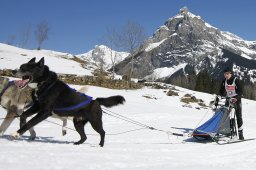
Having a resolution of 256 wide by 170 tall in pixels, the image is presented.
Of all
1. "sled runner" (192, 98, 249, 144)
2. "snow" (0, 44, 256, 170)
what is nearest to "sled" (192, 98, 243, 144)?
"sled runner" (192, 98, 249, 144)

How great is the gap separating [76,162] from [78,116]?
2274 mm

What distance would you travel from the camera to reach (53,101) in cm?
726

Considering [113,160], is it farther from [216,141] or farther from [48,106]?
[216,141]

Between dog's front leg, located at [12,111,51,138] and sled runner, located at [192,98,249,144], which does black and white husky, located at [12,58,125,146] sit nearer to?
dog's front leg, located at [12,111,51,138]

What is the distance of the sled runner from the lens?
9.81 metres

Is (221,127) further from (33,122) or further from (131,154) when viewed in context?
(33,122)

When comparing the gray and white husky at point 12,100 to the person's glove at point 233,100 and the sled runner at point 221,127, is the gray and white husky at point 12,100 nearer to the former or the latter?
the sled runner at point 221,127

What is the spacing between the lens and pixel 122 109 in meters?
20.7

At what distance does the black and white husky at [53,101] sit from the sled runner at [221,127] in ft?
9.65

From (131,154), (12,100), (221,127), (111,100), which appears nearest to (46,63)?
(221,127)

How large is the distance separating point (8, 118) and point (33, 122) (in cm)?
102

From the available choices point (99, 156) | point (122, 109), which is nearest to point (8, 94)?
point (99, 156)

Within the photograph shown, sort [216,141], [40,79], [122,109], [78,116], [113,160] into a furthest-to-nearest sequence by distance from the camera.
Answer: [122,109], [216,141], [78,116], [40,79], [113,160]

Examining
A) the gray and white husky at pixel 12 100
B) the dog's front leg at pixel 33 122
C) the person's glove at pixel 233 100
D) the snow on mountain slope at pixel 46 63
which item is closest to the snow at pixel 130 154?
the dog's front leg at pixel 33 122
